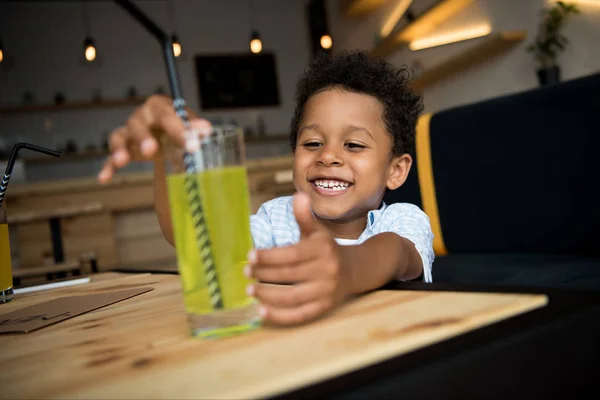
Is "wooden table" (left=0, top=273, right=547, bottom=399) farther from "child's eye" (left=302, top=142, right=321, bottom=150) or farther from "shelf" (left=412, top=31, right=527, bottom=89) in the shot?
"shelf" (left=412, top=31, right=527, bottom=89)

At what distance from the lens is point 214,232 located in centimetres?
46

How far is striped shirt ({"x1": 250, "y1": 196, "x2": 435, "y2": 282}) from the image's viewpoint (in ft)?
3.24

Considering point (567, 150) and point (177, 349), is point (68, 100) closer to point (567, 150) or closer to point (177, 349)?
point (567, 150)

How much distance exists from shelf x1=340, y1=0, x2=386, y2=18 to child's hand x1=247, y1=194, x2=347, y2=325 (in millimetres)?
5460

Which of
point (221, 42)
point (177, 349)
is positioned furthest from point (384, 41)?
point (177, 349)

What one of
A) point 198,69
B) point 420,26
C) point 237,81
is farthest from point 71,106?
point 420,26

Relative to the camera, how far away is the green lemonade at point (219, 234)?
18.1 inches

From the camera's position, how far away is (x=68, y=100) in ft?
21.9

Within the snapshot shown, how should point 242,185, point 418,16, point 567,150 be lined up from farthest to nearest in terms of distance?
point 418,16 → point 567,150 → point 242,185

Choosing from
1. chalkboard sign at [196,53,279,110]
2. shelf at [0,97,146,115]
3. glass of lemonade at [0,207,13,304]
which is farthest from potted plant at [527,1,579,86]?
shelf at [0,97,146,115]

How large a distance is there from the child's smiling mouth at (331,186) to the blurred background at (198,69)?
2.54 m

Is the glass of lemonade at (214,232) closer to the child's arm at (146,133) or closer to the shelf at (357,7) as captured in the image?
the child's arm at (146,133)

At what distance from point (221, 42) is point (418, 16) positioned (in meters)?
3.70

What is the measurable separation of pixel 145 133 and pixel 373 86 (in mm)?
811
